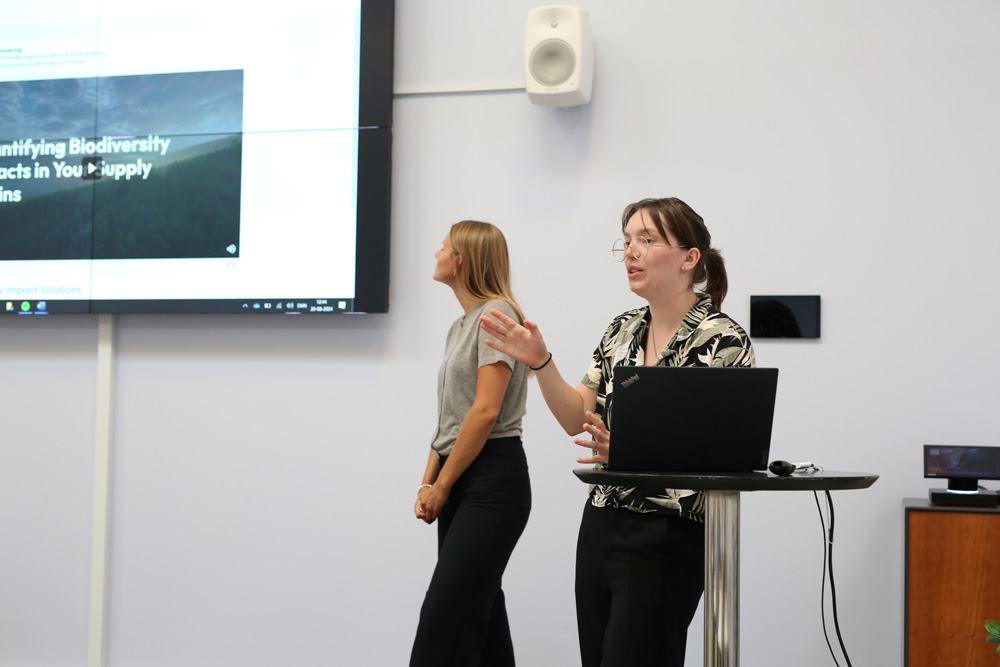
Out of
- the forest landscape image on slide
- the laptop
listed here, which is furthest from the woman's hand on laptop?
the forest landscape image on slide

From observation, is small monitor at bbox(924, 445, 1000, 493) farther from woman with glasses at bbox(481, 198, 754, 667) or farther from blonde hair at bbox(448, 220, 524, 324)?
blonde hair at bbox(448, 220, 524, 324)

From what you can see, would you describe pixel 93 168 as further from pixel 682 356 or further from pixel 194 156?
pixel 682 356

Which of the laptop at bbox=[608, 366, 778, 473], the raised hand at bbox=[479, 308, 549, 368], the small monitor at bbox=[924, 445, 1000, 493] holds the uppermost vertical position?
the raised hand at bbox=[479, 308, 549, 368]

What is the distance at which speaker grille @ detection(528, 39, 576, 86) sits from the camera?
2.97 metres

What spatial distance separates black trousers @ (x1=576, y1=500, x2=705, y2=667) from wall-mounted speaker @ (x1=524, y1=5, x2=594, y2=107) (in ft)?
5.75

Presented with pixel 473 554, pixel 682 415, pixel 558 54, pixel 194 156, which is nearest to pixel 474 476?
pixel 473 554

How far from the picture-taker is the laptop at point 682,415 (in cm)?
131

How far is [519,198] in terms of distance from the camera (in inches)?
125

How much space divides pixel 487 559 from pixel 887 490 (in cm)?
150

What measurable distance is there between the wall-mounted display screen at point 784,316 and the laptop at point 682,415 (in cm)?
173

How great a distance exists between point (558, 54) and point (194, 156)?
1426 millimetres

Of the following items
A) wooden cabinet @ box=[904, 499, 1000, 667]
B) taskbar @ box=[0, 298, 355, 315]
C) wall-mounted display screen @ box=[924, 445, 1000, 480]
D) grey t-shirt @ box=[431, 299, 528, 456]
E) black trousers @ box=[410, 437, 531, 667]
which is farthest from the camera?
taskbar @ box=[0, 298, 355, 315]

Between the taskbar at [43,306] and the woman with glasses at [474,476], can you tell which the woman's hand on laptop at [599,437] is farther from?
the taskbar at [43,306]

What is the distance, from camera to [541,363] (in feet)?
5.66
